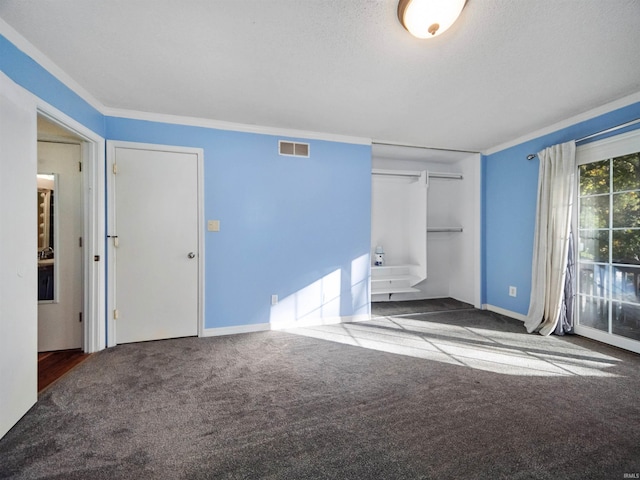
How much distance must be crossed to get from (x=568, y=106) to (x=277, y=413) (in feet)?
12.5

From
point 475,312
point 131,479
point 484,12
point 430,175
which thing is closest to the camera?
point 131,479

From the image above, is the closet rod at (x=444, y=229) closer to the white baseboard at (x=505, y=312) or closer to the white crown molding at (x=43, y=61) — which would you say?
the white baseboard at (x=505, y=312)

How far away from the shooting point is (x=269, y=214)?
3396 mm

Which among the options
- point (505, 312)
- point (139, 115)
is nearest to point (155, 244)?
point (139, 115)

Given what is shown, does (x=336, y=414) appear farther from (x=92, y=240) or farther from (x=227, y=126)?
(x=227, y=126)

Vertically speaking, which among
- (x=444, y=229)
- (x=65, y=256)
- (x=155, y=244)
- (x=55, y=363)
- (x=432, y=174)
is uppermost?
(x=432, y=174)

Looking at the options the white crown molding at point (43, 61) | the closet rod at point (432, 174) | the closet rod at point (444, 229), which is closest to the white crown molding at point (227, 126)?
the white crown molding at point (43, 61)

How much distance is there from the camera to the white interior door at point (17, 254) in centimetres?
161

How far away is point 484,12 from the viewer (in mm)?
1620

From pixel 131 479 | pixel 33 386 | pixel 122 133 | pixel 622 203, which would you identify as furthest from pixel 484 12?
pixel 33 386

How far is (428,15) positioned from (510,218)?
3254 millimetres

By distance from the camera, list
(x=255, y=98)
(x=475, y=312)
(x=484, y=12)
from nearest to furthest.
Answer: (x=484, y=12) → (x=255, y=98) → (x=475, y=312)

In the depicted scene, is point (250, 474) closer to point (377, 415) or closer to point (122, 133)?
point (377, 415)

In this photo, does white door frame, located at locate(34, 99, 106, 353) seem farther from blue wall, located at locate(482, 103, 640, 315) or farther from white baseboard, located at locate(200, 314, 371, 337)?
blue wall, located at locate(482, 103, 640, 315)
